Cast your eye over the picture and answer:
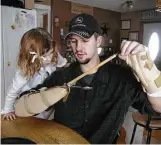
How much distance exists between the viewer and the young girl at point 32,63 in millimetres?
1394

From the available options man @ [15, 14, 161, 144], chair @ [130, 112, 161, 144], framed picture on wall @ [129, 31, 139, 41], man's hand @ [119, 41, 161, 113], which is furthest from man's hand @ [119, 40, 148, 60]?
framed picture on wall @ [129, 31, 139, 41]

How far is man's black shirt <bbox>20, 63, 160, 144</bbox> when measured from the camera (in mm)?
1127

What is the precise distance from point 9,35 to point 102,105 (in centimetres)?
211

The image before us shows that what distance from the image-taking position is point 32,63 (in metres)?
1.47

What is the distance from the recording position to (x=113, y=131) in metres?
1.14

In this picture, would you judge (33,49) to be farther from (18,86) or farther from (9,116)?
(9,116)

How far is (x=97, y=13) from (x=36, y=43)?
4290 mm

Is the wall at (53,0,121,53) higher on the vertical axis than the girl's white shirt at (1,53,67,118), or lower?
higher

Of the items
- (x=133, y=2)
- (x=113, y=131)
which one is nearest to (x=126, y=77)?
(x=113, y=131)

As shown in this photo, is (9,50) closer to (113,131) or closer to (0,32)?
(0,32)


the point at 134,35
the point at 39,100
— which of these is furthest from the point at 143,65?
the point at 134,35

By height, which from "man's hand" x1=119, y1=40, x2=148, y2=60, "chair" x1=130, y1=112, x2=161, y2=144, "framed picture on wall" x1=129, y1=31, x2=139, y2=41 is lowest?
"chair" x1=130, y1=112, x2=161, y2=144

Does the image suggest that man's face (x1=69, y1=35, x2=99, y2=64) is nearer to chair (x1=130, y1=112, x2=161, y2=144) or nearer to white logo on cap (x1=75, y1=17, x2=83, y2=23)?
white logo on cap (x1=75, y1=17, x2=83, y2=23)

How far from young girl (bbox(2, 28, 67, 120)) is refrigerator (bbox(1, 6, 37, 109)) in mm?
1343
